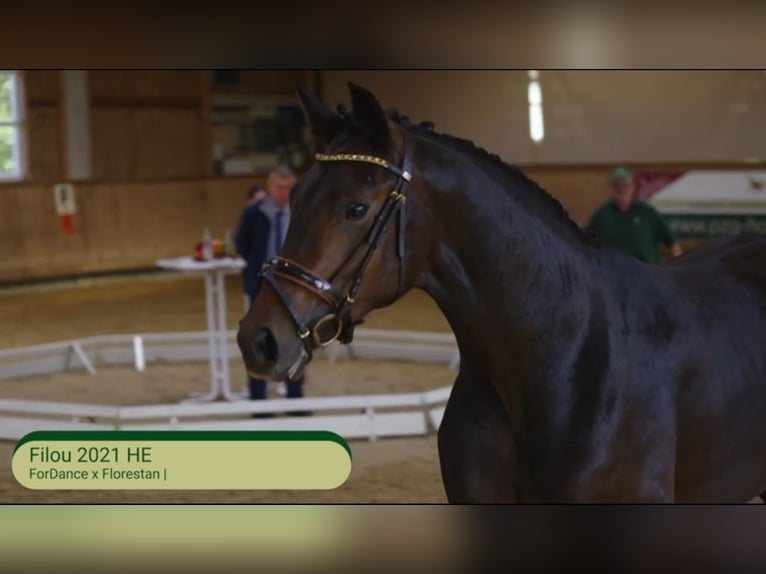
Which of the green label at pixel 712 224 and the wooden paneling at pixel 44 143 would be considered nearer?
the green label at pixel 712 224

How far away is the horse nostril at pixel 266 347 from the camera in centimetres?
174

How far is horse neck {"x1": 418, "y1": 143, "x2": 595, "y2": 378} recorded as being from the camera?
1846 mm

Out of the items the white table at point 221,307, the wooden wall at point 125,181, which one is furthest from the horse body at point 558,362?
the wooden wall at point 125,181

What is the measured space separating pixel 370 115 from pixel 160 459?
119 centimetres

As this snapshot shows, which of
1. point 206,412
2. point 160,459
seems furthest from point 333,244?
point 206,412

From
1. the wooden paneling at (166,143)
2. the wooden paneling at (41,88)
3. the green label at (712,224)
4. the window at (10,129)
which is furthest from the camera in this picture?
the wooden paneling at (166,143)

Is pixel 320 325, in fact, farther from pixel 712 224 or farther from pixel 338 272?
pixel 712 224

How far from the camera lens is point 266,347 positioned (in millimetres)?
1754

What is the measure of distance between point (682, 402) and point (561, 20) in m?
0.91

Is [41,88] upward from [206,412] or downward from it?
upward

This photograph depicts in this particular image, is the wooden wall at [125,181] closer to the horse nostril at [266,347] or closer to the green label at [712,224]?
the green label at [712,224]

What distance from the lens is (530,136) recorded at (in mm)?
8773

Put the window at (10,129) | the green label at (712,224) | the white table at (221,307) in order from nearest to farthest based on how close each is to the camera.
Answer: the green label at (712,224)
the white table at (221,307)
the window at (10,129)

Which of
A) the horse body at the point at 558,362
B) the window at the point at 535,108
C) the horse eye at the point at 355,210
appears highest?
the window at the point at 535,108
